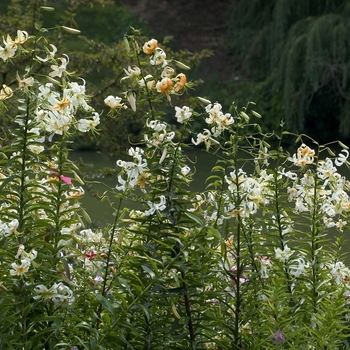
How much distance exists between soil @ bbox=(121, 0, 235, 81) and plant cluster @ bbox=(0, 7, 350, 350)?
1361 cm

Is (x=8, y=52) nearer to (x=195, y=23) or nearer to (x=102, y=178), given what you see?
(x=102, y=178)

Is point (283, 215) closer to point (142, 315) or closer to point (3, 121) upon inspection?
point (142, 315)

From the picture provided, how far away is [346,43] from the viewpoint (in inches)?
447

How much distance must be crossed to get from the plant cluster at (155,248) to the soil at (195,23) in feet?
44.6

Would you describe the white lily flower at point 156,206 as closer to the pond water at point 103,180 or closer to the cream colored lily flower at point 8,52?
the cream colored lily flower at point 8,52

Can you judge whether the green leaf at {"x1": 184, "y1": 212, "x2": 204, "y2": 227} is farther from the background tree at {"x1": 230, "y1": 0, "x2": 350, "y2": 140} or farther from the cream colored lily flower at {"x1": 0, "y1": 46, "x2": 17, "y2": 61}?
the background tree at {"x1": 230, "y1": 0, "x2": 350, "y2": 140}

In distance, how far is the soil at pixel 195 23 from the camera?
1611 centimetres

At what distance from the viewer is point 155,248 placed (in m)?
1.88

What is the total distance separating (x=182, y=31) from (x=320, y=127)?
5096 mm

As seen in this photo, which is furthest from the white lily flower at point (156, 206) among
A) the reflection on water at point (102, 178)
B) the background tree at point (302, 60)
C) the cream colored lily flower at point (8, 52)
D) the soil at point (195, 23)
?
the soil at point (195, 23)

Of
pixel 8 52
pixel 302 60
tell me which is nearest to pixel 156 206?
pixel 8 52

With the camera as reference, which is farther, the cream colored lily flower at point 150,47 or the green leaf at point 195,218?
the cream colored lily flower at point 150,47

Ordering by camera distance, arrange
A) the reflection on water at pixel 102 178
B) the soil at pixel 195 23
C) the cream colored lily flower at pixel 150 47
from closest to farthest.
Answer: the cream colored lily flower at pixel 150 47, the reflection on water at pixel 102 178, the soil at pixel 195 23

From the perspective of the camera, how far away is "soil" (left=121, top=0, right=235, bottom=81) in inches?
634
